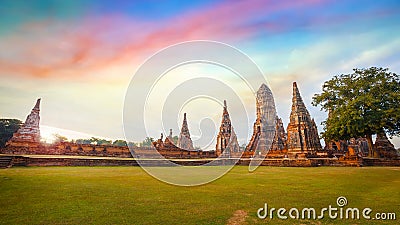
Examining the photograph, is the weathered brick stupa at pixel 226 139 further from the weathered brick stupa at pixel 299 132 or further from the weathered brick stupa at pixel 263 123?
the weathered brick stupa at pixel 299 132

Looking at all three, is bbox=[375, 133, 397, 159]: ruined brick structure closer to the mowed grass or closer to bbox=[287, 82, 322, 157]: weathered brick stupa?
bbox=[287, 82, 322, 157]: weathered brick stupa

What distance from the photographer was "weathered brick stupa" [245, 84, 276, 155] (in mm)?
39312

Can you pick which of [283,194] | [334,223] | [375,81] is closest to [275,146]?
[375,81]

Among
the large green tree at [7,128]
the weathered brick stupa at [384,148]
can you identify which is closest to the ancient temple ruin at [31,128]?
the large green tree at [7,128]

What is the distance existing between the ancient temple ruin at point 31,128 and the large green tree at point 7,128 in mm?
12463

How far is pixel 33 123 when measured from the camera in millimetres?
32281

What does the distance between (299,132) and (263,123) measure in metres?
13.3

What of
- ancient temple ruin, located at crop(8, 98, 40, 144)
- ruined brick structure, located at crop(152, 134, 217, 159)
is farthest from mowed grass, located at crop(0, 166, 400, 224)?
ancient temple ruin, located at crop(8, 98, 40, 144)

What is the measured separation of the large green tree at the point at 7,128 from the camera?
41.3 meters

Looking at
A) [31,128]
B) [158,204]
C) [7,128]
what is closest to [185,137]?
[31,128]

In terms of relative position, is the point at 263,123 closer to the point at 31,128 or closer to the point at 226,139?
the point at 226,139

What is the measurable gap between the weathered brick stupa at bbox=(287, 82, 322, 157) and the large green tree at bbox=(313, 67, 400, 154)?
3.97m

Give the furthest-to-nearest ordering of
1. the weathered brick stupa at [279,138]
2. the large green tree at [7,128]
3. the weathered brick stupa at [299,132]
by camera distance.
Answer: the large green tree at [7,128] < the weathered brick stupa at [279,138] < the weathered brick stupa at [299,132]

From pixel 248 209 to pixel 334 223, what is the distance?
174cm
